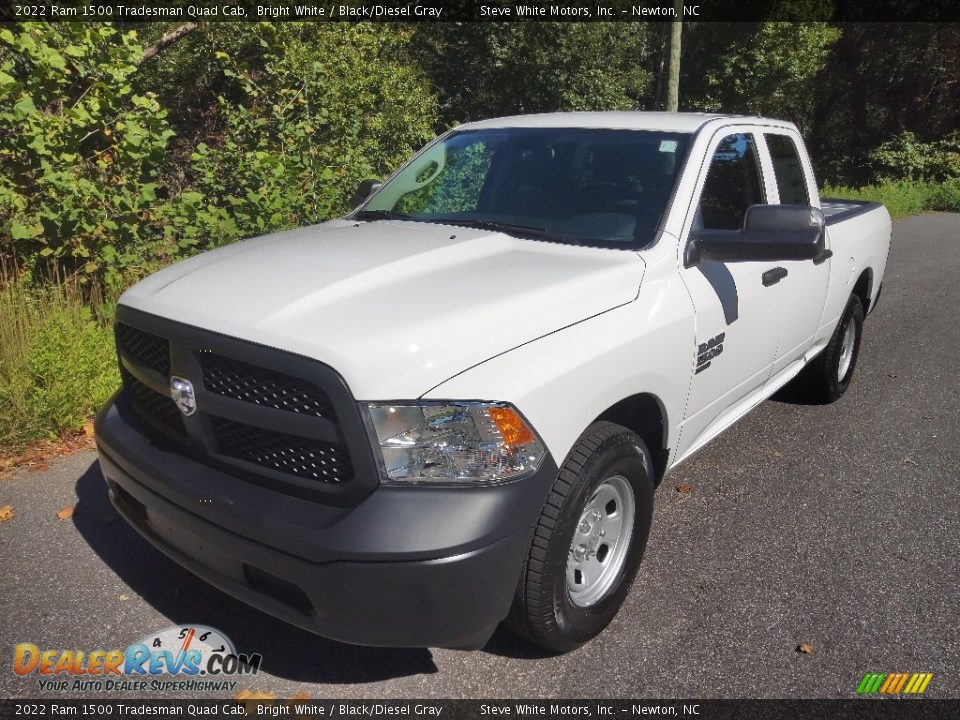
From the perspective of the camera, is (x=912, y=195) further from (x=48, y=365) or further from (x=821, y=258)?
(x=48, y=365)

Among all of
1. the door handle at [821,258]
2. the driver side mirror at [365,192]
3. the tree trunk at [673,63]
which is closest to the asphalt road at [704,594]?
the door handle at [821,258]

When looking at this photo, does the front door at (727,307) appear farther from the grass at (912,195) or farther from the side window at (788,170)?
the grass at (912,195)

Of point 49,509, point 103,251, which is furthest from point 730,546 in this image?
point 103,251

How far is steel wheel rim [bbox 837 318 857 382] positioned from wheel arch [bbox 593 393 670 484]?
2.77m

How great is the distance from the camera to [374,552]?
7.14 feet

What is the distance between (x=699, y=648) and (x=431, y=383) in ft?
4.92

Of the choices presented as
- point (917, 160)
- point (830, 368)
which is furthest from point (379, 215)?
point (917, 160)

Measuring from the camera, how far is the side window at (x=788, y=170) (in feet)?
14.0

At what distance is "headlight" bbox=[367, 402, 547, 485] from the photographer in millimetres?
2248

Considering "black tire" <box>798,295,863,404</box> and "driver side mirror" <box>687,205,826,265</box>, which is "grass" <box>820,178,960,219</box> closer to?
"black tire" <box>798,295,863,404</box>

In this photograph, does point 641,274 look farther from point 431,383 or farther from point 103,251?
point 103,251

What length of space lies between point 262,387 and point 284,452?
21cm

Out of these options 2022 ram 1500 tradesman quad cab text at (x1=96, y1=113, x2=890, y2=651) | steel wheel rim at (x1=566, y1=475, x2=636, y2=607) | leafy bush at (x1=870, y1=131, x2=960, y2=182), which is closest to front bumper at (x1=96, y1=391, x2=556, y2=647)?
2022 ram 1500 tradesman quad cab text at (x1=96, y1=113, x2=890, y2=651)

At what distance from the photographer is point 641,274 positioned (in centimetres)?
303
